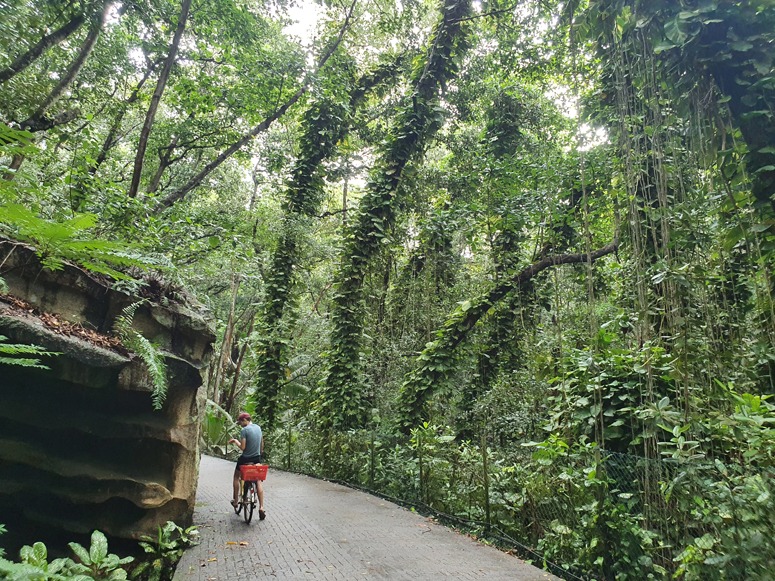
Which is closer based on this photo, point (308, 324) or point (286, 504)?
point (286, 504)

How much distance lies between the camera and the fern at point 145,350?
16.6 ft

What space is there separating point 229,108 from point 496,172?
6.81 m

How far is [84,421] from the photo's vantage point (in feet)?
18.0

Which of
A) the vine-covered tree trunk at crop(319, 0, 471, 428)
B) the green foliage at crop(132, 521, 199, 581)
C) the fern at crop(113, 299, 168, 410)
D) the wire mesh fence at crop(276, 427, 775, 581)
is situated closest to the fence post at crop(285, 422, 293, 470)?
the vine-covered tree trunk at crop(319, 0, 471, 428)

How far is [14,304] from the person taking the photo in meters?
4.90

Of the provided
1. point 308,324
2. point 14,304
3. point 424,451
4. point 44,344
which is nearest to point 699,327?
point 424,451

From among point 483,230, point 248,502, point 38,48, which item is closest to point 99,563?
point 248,502

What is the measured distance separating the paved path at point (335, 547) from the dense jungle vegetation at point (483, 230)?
67cm

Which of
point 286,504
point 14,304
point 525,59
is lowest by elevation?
point 286,504

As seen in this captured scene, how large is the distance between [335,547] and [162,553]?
2072 millimetres

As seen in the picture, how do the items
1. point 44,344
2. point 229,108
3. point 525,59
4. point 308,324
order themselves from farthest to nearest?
point 308,324
point 525,59
point 229,108
point 44,344

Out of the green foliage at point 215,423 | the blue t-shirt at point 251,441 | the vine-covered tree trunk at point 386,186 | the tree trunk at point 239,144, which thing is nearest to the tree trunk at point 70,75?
the tree trunk at point 239,144

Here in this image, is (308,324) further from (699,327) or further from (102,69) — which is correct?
(699,327)

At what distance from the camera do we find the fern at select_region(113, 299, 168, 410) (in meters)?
5.05
